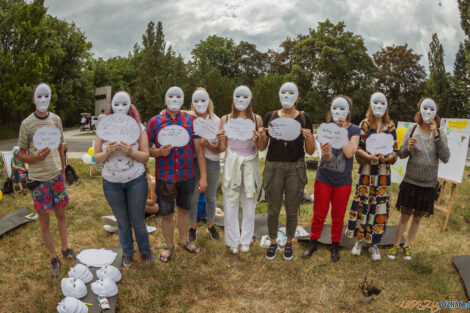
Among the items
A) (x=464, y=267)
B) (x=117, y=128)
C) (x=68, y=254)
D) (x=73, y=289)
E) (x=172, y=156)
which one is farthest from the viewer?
(x=68, y=254)

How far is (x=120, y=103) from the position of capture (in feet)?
9.46

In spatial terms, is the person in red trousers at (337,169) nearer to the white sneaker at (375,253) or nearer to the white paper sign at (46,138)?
the white sneaker at (375,253)

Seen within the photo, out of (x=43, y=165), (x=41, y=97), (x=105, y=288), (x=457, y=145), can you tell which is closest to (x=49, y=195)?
(x=43, y=165)

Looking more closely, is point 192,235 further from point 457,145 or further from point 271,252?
point 457,145

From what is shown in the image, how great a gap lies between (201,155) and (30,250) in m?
2.64

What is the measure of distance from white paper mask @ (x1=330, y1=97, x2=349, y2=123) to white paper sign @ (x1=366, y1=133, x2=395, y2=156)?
16.0 inches

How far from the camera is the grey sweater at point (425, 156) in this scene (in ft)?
10.8

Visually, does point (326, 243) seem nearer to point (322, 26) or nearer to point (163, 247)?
point (163, 247)

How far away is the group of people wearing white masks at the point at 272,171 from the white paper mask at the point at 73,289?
647 millimetres

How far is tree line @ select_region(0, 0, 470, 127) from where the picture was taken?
20344 mm

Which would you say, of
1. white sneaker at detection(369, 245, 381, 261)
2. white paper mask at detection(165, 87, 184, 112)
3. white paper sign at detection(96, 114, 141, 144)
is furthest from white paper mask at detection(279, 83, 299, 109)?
white sneaker at detection(369, 245, 381, 261)

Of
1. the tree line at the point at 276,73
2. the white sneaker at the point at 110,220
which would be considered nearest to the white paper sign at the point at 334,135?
the white sneaker at the point at 110,220

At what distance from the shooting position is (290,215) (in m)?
3.49

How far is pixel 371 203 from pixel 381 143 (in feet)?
2.43
